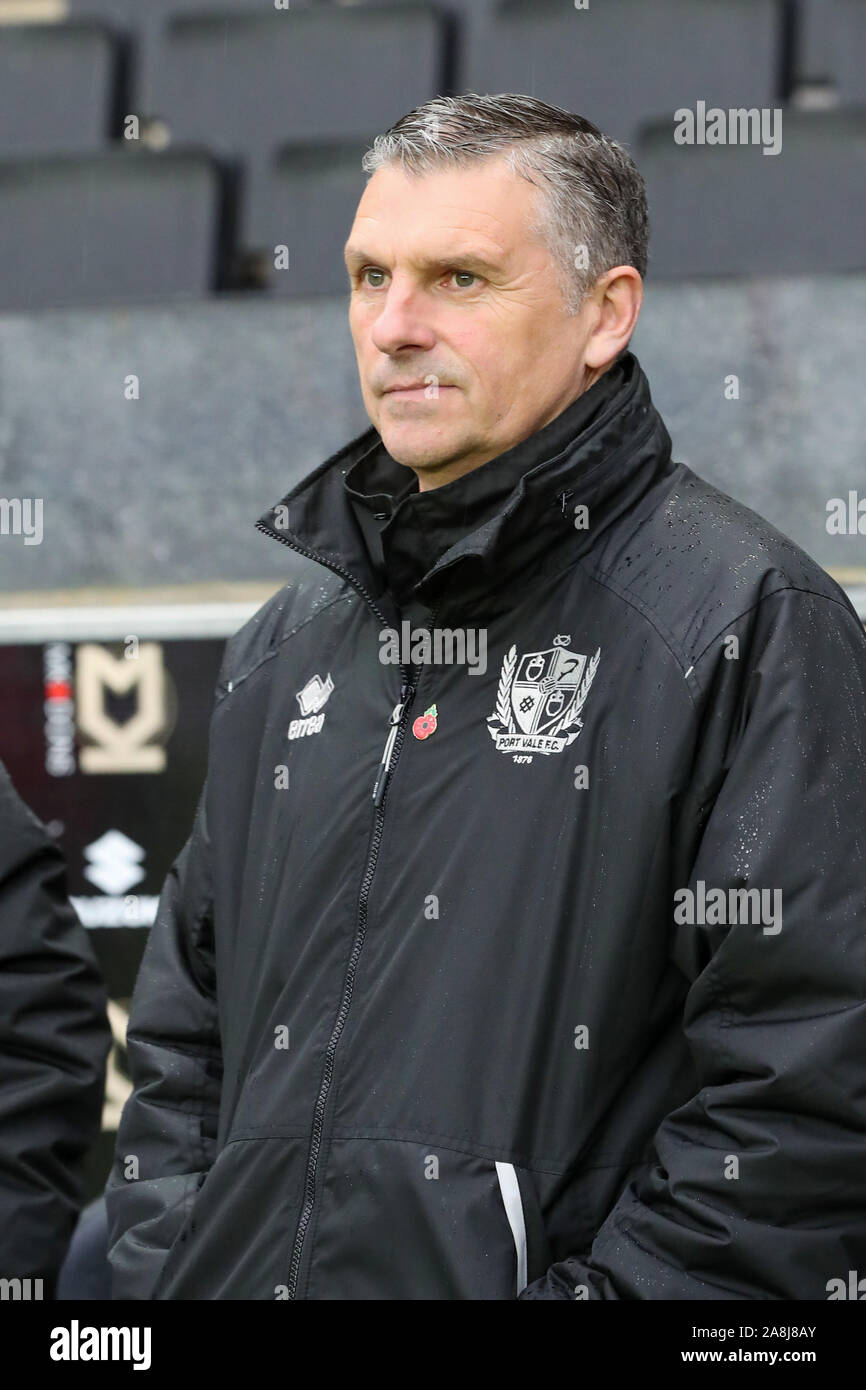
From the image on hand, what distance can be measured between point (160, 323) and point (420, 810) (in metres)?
1.62

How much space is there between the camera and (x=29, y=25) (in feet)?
12.6

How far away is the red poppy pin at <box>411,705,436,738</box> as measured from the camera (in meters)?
1.38

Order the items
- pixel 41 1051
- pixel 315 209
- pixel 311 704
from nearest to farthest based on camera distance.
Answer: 1. pixel 311 704
2. pixel 41 1051
3. pixel 315 209

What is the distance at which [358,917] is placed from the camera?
1350mm

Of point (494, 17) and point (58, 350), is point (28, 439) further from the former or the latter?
point (494, 17)

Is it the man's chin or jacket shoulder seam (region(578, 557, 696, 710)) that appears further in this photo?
the man's chin

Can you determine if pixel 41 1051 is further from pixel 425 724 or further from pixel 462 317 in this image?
pixel 462 317

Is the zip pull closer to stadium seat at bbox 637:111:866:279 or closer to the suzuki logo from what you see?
the suzuki logo

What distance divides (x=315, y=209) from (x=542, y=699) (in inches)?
83.4

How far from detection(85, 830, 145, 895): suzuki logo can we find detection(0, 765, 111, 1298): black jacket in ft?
2.08
